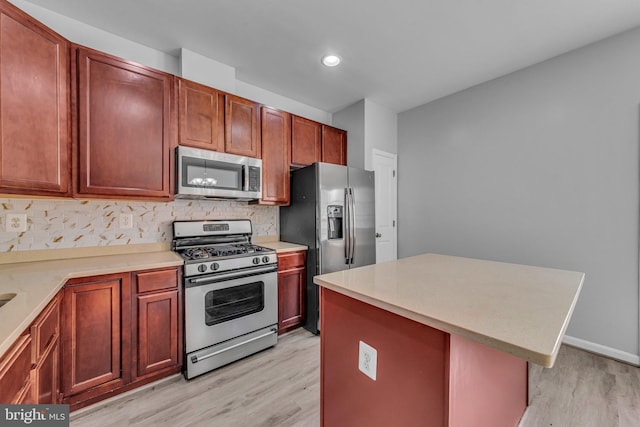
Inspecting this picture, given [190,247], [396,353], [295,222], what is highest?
[295,222]

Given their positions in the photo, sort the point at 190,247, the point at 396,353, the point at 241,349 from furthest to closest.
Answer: the point at 190,247
the point at 241,349
the point at 396,353

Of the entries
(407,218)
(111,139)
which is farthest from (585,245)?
(111,139)

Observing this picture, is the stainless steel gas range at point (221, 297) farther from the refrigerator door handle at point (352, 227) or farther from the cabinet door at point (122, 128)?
the refrigerator door handle at point (352, 227)

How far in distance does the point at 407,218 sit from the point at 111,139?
3.41 metres

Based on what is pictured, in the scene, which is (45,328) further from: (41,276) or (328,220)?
(328,220)

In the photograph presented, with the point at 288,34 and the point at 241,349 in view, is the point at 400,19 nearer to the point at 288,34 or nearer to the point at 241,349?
the point at 288,34

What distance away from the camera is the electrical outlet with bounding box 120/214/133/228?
2293mm

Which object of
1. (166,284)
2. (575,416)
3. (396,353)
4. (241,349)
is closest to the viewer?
(396,353)

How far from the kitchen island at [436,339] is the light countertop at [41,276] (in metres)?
1.17

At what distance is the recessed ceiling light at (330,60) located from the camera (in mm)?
2582

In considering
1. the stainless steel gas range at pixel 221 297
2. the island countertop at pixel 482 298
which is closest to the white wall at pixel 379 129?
the stainless steel gas range at pixel 221 297

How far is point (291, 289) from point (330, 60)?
233 centimetres

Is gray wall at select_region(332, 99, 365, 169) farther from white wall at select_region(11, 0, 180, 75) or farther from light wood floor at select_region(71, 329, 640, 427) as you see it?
light wood floor at select_region(71, 329, 640, 427)

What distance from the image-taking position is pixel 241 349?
7.55 feet
